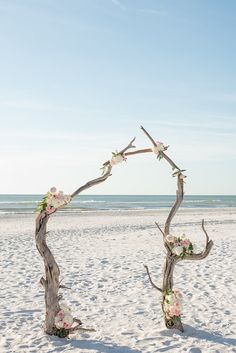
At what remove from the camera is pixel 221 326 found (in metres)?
7.57

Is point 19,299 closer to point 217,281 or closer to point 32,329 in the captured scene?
point 32,329

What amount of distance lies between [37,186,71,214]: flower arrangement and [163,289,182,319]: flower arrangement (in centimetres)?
229

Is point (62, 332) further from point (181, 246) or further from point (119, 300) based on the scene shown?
point (119, 300)

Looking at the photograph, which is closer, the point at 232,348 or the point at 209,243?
the point at 232,348

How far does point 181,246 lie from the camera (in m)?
7.25

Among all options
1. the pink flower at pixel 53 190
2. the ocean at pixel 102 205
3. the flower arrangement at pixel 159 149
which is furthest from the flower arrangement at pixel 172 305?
the ocean at pixel 102 205

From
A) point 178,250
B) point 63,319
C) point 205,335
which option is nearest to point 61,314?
point 63,319

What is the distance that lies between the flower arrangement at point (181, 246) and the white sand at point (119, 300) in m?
1.26

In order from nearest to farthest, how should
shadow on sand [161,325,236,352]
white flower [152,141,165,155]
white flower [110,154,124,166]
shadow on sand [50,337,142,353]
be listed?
shadow on sand [50,337,142,353] → shadow on sand [161,325,236,352] → white flower [110,154,124,166] → white flower [152,141,165,155]

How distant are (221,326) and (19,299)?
4.16 metres

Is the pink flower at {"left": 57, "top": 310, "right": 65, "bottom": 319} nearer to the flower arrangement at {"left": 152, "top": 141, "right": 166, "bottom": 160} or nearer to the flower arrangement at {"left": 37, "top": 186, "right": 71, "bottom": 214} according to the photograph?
the flower arrangement at {"left": 37, "top": 186, "right": 71, "bottom": 214}

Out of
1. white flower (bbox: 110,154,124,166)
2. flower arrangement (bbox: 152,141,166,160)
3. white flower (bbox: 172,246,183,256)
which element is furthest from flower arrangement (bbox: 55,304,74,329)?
flower arrangement (bbox: 152,141,166,160)

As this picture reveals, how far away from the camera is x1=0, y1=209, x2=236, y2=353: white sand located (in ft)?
22.1

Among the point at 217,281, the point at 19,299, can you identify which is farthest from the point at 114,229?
the point at 19,299
